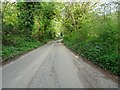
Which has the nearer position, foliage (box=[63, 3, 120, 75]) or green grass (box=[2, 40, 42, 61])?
foliage (box=[63, 3, 120, 75])

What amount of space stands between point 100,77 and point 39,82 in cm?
288

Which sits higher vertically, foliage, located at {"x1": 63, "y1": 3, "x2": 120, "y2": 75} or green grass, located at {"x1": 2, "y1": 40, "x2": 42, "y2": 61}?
foliage, located at {"x1": 63, "y1": 3, "x2": 120, "y2": 75}

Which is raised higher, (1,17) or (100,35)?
(1,17)

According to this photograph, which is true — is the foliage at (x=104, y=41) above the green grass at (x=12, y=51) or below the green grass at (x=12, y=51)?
above

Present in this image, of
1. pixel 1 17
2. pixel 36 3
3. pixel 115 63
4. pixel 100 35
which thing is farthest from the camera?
pixel 36 3

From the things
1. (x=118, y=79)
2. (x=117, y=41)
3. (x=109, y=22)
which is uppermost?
(x=109, y=22)

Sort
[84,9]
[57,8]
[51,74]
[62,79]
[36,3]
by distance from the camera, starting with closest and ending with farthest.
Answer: [62,79], [51,74], [84,9], [36,3], [57,8]

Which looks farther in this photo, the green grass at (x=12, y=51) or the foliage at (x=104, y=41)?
the green grass at (x=12, y=51)

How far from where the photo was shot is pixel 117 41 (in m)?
13.8

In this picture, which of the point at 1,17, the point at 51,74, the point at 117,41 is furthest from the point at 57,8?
the point at 51,74

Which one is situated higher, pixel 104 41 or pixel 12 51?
pixel 104 41

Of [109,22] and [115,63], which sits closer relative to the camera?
[115,63]

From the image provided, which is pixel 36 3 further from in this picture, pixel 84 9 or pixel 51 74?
pixel 51 74

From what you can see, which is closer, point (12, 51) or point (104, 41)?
point (104, 41)
